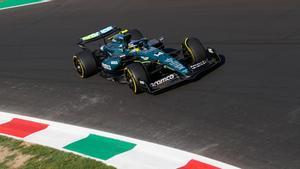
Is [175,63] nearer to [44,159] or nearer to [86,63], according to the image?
[86,63]

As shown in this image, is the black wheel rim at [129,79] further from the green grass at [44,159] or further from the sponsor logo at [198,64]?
the green grass at [44,159]

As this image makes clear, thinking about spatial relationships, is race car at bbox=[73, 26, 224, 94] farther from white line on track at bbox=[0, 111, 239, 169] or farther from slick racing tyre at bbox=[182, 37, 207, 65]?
white line on track at bbox=[0, 111, 239, 169]

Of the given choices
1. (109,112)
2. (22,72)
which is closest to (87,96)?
(109,112)

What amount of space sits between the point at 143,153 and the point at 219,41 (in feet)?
18.4

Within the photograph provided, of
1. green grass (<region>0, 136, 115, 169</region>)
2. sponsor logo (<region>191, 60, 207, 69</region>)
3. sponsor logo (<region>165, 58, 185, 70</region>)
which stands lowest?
green grass (<region>0, 136, 115, 169</region>)

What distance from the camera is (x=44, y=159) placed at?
27.3 ft

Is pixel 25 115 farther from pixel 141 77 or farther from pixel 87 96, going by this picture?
pixel 141 77

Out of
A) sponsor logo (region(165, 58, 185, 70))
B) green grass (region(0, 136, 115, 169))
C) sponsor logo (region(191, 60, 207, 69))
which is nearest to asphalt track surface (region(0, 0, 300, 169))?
sponsor logo (region(191, 60, 207, 69))

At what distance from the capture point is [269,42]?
12102 mm

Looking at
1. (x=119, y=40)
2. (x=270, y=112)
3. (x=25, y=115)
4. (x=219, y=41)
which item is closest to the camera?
(x=270, y=112)

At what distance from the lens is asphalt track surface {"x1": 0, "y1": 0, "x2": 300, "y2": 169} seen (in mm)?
8102

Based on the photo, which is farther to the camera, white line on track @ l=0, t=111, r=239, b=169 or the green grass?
the green grass

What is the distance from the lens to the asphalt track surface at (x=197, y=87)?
26.6 feet

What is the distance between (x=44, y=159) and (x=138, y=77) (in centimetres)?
283
